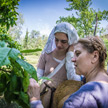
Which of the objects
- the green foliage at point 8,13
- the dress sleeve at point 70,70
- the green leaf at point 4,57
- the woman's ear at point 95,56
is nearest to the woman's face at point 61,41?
the dress sleeve at point 70,70

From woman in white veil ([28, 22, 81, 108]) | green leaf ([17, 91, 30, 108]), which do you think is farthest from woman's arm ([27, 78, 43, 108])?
woman in white veil ([28, 22, 81, 108])

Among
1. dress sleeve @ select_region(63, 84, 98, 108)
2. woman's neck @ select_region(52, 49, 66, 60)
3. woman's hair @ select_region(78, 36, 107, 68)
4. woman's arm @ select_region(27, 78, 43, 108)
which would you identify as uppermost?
woman's hair @ select_region(78, 36, 107, 68)

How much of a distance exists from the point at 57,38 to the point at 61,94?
71cm

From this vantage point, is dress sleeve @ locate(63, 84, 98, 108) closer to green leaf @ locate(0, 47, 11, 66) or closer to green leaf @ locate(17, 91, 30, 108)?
green leaf @ locate(17, 91, 30, 108)

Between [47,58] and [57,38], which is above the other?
[57,38]

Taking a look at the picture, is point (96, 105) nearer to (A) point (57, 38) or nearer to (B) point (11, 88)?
(B) point (11, 88)

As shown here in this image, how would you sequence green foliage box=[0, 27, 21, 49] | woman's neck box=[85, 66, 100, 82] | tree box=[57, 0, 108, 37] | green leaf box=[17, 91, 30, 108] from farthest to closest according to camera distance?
tree box=[57, 0, 108, 37]
green foliage box=[0, 27, 21, 49]
woman's neck box=[85, 66, 100, 82]
green leaf box=[17, 91, 30, 108]

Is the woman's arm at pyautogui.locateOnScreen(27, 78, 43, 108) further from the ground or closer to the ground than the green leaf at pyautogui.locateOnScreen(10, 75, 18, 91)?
closer to the ground

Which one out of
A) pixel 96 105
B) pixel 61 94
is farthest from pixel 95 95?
pixel 61 94

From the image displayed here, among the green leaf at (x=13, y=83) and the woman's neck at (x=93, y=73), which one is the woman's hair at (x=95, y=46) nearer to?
the woman's neck at (x=93, y=73)

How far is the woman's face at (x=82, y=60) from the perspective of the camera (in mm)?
1308

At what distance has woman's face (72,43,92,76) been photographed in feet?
4.29

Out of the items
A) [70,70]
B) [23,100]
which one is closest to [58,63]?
[70,70]

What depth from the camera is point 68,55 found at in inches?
76.6
